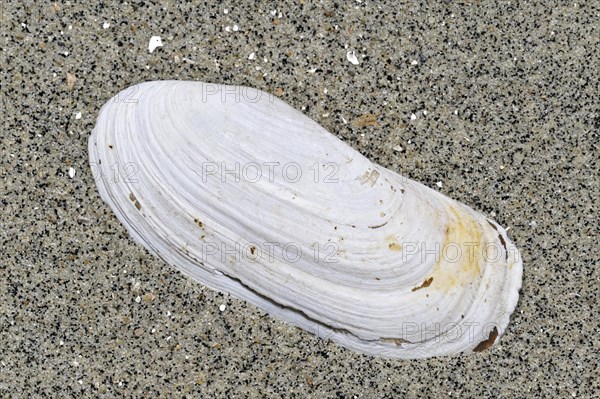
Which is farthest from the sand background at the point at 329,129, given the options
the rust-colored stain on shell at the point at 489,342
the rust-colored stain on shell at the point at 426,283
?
the rust-colored stain on shell at the point at 426,283

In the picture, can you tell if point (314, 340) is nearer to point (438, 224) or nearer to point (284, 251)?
point (284, 251)

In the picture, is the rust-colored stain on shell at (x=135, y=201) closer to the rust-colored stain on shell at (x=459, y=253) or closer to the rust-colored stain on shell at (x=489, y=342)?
the rust-colored stain on shell at (x=459, y=253)

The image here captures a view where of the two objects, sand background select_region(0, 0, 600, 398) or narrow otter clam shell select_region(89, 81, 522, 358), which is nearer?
narrow otter clam shell select_region(89, 81, 522, 358)

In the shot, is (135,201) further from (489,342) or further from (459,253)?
(489,342)

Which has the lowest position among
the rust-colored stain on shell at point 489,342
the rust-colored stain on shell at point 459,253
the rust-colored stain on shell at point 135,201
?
the rust-colored stain on shell at point 489,342

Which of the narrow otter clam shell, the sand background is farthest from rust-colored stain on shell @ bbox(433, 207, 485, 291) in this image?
the sand background

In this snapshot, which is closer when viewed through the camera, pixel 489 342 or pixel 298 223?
pixel 298 223

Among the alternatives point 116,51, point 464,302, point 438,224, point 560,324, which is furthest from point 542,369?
point 116,51

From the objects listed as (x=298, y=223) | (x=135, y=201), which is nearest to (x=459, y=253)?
(x=298, y=223)

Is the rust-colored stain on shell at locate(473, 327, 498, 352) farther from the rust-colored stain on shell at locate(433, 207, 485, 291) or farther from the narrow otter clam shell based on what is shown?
the rust-colored stain on shell at locate(433, 207, 485, 291)
